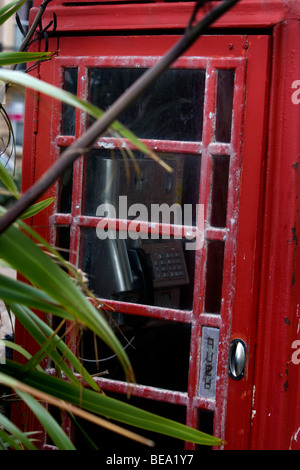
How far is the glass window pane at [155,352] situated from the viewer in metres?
2.30

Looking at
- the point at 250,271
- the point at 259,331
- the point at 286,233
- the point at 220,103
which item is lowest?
the point at 259,331

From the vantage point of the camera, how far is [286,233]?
191cm

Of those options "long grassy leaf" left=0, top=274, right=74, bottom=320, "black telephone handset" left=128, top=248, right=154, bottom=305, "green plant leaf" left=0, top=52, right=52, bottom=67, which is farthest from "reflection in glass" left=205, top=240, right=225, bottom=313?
"long grassy leaf" left=0, top=274, right=74, bottom=320

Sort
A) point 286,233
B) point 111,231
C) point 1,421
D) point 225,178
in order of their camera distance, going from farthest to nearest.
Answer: point 111,231, point 225,178, point 286,233, point 1,421

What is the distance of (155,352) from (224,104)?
103 centimetres

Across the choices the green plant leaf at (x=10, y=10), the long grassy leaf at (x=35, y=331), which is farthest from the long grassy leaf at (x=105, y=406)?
the green plant leaf at (x=10, y=10)

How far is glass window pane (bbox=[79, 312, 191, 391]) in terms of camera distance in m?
2.30

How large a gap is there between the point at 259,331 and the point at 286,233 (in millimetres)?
339

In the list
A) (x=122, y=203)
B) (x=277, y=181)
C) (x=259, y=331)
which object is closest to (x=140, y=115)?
(x=122, y=203)

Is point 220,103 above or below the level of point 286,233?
above

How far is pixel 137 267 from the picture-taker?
2324 mm

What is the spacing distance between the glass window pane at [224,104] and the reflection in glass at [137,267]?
1.45 feet

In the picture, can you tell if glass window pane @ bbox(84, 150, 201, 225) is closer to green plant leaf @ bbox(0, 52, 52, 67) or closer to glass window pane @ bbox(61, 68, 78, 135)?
glass window pane @ bbox(61, 68, 78, 135)

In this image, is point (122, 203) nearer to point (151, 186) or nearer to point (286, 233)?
point (151, 186)
